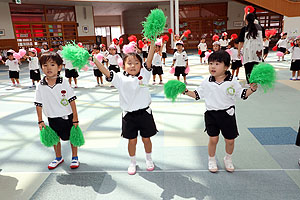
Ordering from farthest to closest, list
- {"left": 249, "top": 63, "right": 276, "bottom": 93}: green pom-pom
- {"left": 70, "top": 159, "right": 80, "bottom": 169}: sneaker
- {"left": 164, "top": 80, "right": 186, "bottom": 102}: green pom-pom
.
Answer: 1. {"left": 70, "top": 159, "right": 80, "bottom": 169}: sneaker
2. {"left": 164, "top": 80, "right": 186, "bottom": 102}: green pom-pom
3. {"left": 249, "top": 63, "right": 276, "bottom": 93}: green pom-pom

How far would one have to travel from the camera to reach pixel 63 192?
2.36m

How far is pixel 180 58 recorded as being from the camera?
669cm

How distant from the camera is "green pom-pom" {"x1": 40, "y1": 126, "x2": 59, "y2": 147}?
8.58 feet

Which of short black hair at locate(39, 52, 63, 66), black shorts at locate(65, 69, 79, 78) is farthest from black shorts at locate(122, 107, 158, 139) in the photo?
black shorts at locate(65, 69, 79, 78)

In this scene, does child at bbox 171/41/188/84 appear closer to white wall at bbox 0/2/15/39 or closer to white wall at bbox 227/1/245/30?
white wall at bbox 0/2/15/39

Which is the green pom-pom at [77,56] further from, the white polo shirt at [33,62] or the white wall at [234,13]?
the white wall at [234,13]

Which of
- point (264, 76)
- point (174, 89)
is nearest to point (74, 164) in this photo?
point (174, 89)

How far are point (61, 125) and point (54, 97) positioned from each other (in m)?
0.35

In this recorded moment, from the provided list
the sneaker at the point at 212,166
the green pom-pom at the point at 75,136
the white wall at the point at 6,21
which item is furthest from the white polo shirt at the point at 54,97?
the white wall at the point at 6,21

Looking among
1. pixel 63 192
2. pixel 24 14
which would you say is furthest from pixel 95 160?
pixel 24 14

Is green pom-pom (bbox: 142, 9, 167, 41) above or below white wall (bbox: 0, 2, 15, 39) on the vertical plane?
below

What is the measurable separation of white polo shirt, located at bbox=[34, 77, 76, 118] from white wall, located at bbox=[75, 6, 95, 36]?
17107 mm

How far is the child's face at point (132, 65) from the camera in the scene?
2.39m

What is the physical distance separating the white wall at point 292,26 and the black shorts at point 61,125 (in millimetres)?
14989
